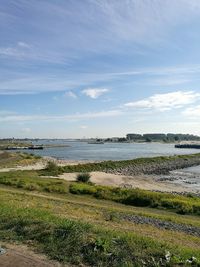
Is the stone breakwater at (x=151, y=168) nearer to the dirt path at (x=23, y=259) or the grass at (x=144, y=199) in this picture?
the grass at (x=144, y=199)

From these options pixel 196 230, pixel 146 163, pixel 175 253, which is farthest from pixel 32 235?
pixel 146 163

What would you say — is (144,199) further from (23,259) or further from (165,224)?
(23,259)

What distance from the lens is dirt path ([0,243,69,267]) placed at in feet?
31.8

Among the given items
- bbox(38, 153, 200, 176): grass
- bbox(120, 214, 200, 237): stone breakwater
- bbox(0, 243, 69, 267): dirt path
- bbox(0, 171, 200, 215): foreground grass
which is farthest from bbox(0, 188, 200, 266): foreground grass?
bbox(38, 153, 200, 176): grass

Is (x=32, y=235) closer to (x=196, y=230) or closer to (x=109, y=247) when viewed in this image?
(x=109, y=247)

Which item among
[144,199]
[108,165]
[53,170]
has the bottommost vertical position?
[108,165]

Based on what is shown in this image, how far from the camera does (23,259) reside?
1002 cm

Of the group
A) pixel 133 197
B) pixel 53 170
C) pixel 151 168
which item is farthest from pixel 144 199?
pixel 151 168

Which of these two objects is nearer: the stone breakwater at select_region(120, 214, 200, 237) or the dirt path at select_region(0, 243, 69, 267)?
the dirt path at select_region(0, 243, 69, 267)

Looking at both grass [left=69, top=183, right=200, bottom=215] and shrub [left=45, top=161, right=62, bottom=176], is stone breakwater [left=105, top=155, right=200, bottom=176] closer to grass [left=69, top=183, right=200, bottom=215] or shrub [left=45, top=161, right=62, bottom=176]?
shrub [left=45, top=161, right=62, bottom=176]

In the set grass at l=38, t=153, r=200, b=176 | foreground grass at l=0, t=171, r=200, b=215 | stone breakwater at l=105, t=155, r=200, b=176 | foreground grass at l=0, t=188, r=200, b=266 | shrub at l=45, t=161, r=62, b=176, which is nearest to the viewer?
foreground grass at l=0, t=188, r=200, b=266

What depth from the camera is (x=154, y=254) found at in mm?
10305

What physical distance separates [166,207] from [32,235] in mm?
19520

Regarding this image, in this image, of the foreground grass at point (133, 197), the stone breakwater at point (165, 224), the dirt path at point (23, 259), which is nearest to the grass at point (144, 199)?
the foreground grass at point (133, 197)
